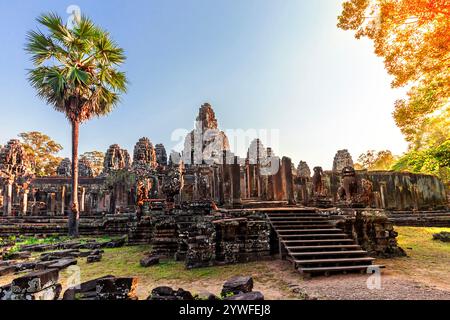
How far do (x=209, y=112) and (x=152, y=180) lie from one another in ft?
43.9

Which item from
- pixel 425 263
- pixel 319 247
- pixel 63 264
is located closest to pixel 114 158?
pixel 63 264

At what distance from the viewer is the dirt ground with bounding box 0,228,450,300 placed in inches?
169

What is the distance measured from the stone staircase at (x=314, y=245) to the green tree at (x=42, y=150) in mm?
41947

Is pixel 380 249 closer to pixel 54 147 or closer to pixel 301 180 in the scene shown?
pixel 301 180

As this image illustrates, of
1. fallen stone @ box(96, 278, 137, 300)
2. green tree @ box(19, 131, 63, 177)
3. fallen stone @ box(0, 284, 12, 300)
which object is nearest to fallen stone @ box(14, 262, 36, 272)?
fallen stone @ box(0, 284, 12, 300)

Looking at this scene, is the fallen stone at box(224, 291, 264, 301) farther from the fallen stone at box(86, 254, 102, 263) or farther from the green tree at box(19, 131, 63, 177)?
the green tree at box(19, 131, 63, 177)

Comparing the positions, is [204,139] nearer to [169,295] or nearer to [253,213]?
[253,213]

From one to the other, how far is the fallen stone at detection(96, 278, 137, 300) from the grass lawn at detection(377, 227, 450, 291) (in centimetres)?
Result: 519

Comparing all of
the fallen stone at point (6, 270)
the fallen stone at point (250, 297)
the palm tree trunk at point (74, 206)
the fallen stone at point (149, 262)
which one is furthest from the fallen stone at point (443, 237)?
the palm tree trunk at point (74, 206)

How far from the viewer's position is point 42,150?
4003cm

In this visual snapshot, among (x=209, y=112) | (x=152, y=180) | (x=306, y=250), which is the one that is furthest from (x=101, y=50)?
(x=209, y=112)

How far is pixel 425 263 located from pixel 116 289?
284 inches

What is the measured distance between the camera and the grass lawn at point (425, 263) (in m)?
5.23

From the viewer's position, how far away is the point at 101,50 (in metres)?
14.1
